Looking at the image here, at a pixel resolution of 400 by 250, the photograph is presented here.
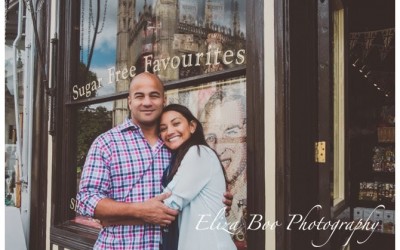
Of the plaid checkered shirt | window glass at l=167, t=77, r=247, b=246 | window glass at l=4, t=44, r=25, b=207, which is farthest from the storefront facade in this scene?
window glass at l=4, t=44, r=25, b=207

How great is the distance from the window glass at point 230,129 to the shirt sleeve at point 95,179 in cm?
69

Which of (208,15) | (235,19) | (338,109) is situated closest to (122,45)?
(208,15)

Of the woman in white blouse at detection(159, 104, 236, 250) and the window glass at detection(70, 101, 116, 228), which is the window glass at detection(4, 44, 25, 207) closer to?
the window glass at detection(70, 101, 116, 228)

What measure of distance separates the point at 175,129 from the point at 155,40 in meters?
0.74

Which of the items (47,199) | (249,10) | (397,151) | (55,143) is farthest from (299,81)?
(47,199)

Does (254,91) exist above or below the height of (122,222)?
above

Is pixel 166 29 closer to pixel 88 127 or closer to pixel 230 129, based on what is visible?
pixel 230 129

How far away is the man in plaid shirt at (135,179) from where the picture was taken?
2.92 metres

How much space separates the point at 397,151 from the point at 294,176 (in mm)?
565

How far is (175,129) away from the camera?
9.48 ft

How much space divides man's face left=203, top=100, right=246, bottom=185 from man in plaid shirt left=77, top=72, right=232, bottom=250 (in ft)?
1.11


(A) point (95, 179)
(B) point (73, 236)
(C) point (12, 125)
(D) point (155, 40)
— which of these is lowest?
(B) point (73, 236)

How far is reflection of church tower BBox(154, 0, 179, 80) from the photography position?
10.2 feet

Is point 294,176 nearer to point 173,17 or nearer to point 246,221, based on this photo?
point 246,221
